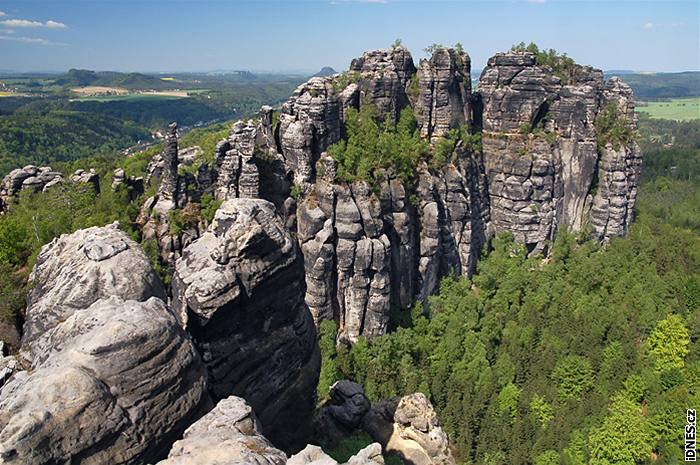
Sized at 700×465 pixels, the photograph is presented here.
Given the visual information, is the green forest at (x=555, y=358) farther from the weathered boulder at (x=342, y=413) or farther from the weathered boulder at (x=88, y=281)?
the weathered boulder at (x=88, y=281)

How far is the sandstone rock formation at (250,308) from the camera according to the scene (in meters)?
14.7

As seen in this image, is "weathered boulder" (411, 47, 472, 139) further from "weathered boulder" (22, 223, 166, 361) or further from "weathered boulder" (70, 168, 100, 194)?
"weathered boulder" (22, 223, 166, 361)

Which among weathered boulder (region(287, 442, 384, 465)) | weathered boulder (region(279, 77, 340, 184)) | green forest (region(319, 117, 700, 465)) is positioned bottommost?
green forest (region(319, 117, 700, 465))

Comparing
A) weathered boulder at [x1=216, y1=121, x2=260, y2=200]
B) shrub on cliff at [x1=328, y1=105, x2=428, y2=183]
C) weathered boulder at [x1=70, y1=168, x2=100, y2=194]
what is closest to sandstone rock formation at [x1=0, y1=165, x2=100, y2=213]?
weathered boulder at [x1=70, y1=168, x2=100, y2=194]

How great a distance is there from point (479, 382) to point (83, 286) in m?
28.2

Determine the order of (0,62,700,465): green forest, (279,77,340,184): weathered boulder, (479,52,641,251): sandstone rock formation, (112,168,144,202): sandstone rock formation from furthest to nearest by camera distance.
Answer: (479,52,641,251): sandstone rock formation, (279,77,340,184): weathered boulder, (112,168,144,202): sandstone rock formation, (0,62,700,465): green forest

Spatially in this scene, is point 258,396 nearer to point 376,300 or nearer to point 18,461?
point 18,461

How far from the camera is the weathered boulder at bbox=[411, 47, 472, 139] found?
4712cm

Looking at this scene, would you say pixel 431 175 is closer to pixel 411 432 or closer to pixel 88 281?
pixel 411 432

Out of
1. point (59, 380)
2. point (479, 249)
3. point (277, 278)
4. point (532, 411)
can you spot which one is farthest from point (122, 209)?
point (479, 249)

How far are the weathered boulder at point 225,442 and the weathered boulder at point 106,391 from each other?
0.67 meters

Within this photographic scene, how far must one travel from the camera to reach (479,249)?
51.9 metres

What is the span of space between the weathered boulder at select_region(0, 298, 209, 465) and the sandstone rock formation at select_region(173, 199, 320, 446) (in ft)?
8.72

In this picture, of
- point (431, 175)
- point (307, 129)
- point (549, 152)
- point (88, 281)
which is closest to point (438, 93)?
point (431, 175)
